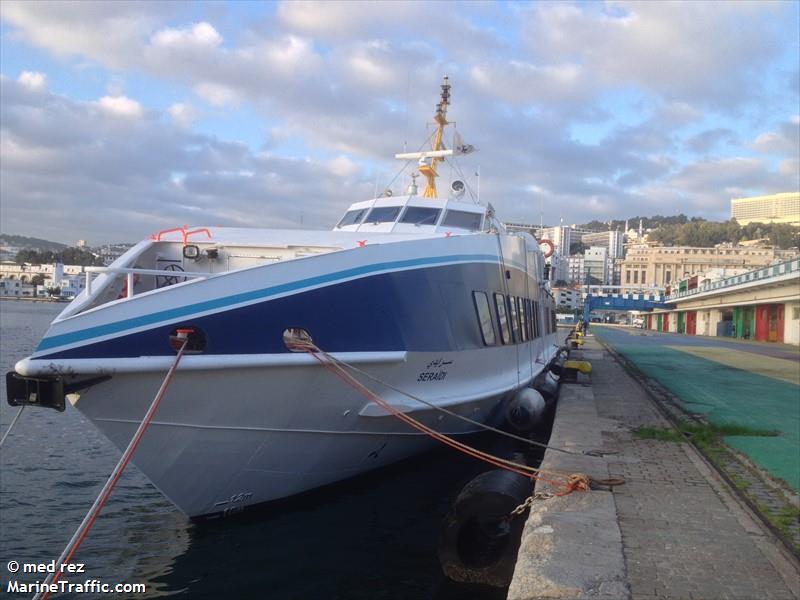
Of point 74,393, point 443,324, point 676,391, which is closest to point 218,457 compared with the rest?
point 74,393

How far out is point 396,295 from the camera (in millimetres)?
6855

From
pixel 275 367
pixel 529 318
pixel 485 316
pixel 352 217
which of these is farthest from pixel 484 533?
pixel 529 318

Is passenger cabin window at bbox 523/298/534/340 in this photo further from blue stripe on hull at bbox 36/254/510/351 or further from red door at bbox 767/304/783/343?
red door at bbox 767/304/783/343

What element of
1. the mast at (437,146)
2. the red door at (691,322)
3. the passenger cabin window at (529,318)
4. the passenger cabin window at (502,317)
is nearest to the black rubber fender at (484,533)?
the passenger cabin window at (502,317)

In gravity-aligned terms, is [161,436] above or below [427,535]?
above

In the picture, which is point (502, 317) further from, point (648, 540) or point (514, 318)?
point (648, 540)

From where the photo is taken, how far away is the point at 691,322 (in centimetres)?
6906

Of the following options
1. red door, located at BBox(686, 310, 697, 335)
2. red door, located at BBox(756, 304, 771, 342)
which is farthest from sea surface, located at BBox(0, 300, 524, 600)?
red door, located at BBox(686, 310, 697, 335)

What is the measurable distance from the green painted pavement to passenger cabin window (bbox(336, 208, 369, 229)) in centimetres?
626

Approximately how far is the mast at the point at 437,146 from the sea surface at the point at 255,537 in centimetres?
629

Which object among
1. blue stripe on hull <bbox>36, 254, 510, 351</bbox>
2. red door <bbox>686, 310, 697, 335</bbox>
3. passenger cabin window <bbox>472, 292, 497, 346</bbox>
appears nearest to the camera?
blue stripe on hull <bbox>36, 254, 510, 351</bbox>

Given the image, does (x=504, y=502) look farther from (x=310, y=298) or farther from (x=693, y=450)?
(x=693, y=450)

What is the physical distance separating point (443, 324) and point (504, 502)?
7.97 ft

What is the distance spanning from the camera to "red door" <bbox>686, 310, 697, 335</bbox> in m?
67.3
